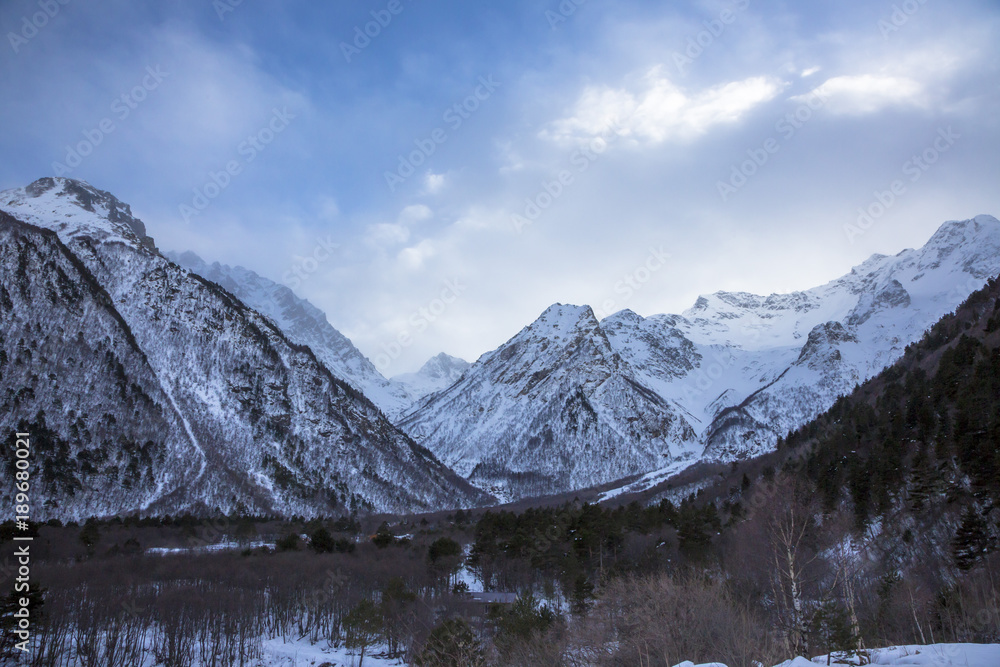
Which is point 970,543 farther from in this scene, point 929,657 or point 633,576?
point 929,657

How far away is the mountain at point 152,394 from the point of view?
118 metres

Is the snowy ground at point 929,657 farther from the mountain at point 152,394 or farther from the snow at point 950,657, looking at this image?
the mountain at point 152,394

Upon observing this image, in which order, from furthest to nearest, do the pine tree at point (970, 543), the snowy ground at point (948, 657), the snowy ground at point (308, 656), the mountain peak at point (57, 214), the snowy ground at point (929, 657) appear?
the mountain peak at point (57, 214) → the snowy ground at point (308, 656) → the pine tree at point (970, 543) → the snowy ground at point (929, 657) → the snowy ground at point (948, 657)

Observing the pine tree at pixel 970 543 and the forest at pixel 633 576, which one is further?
the pine tree at pixel 970 543

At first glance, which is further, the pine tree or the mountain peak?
the mountain peak

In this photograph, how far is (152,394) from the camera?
5384 inches

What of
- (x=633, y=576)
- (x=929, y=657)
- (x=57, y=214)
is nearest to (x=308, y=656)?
(x=633, y=576)

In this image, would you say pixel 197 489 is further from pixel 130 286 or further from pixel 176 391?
pixel 130 286

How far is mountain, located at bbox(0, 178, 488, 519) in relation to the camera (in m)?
118

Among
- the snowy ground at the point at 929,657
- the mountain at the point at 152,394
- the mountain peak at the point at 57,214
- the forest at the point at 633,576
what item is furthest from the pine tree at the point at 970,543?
the mountain peak at the point at 57,214

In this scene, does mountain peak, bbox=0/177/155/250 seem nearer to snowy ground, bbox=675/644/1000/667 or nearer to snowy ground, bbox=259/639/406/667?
snowy ground, bbox=259/639/406/667

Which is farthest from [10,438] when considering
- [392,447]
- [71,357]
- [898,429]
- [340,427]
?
[898,429]

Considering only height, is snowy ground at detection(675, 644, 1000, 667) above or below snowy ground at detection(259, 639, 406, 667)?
above

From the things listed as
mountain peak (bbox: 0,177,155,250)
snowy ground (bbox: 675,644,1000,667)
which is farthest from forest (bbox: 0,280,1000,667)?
mountain peak (bbox: 0,177,155,250)
